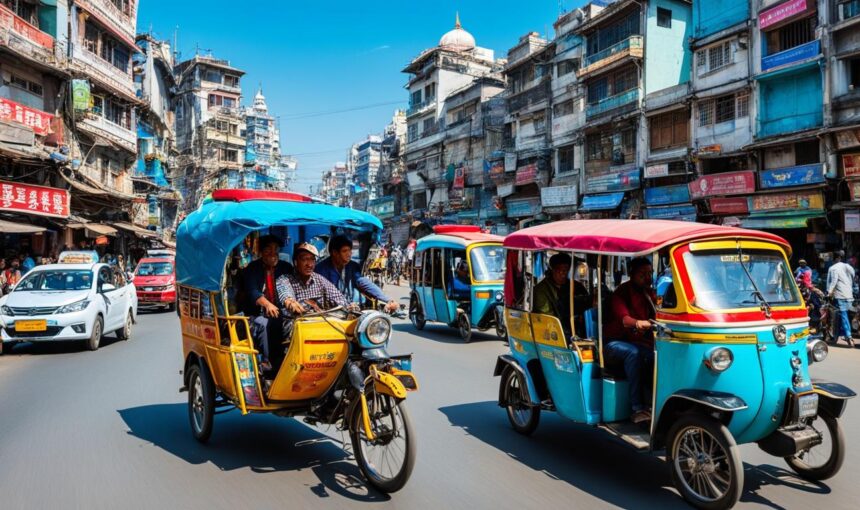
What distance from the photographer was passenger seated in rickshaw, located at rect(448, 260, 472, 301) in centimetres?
1420

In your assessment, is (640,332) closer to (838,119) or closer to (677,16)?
(838,119)

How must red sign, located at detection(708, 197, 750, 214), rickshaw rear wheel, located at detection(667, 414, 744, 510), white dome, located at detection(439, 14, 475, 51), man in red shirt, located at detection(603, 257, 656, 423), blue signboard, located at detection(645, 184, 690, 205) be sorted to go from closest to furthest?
rickshaw rear wheel, located at detection(667, 414, 744, 510) → man in red shirt, located at detection(603, 257, 656, 423) → red sign, located at detection(708, 197, 750, 214) → blue signboard, located at detection(645, 184, 690, 205) → white dome, located at detection(439, 14, 475, 51)

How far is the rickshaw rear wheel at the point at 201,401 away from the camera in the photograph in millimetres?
5789

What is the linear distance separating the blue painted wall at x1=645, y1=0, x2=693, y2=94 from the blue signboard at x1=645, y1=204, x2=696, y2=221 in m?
5.97

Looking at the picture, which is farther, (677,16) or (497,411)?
(677,16)

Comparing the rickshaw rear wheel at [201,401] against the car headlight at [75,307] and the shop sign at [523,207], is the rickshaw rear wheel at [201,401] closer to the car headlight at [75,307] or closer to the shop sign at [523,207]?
the car headlight at [75,307]

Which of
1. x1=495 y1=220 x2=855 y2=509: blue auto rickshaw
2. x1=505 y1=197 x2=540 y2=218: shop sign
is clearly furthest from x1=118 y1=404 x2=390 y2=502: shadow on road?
x1=505 y1=197 x2=540 y2=218: shop sign

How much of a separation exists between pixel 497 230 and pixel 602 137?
11.2m

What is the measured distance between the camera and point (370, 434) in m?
4.64

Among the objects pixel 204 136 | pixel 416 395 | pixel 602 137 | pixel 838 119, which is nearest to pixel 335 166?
pixel 204 136

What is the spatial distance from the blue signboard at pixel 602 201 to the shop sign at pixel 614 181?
296mm

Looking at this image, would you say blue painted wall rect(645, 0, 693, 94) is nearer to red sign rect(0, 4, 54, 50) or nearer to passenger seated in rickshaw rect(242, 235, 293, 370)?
red sign rect(0, 4, 54, 50)

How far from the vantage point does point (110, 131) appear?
1267 inches

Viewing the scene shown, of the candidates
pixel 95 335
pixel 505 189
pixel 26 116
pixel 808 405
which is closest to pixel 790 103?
pixel 505 189
